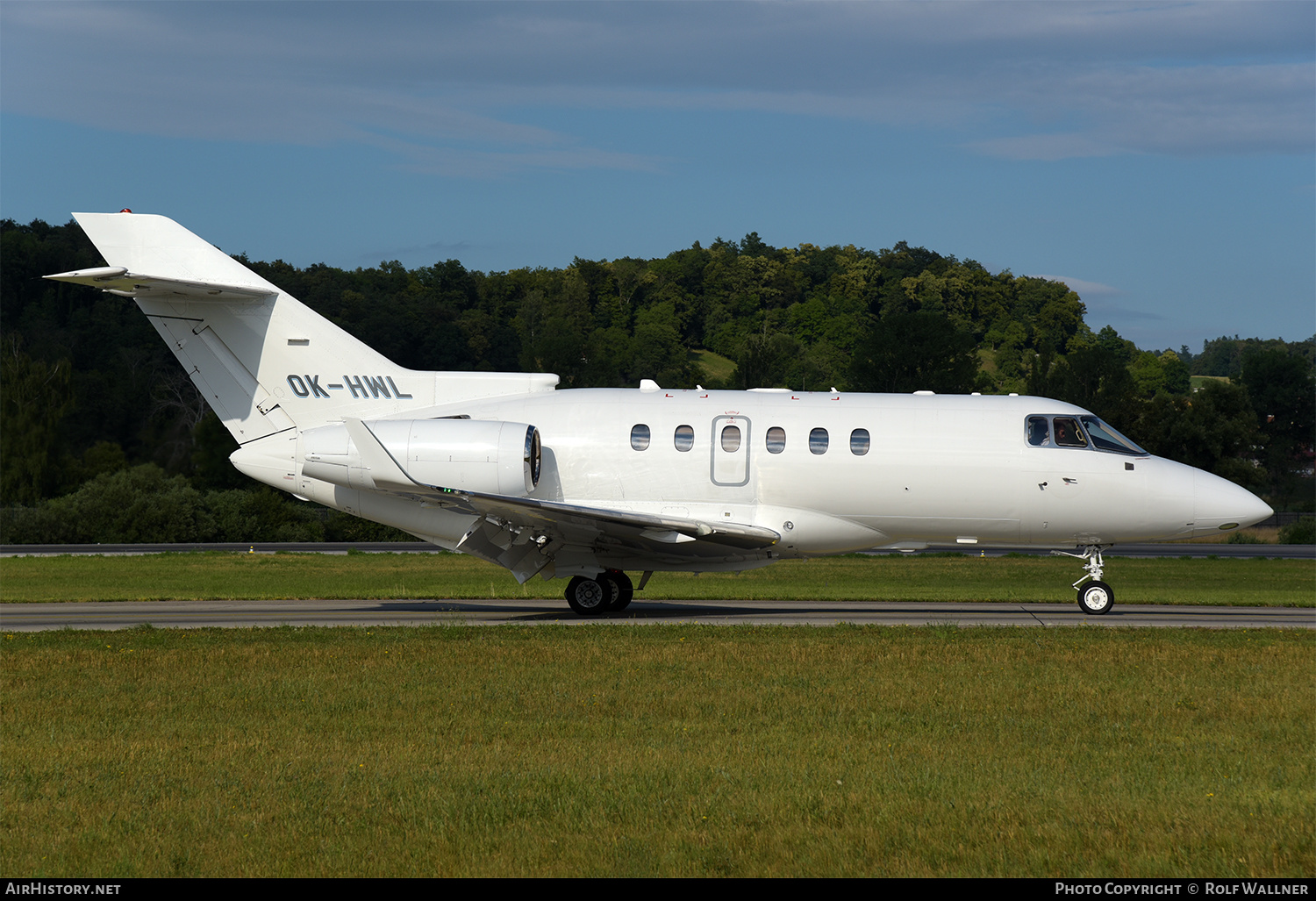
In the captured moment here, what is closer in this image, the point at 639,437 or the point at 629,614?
the point at 639,437

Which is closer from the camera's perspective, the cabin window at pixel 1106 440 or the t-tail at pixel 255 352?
the cabin window at pixel 1106 440

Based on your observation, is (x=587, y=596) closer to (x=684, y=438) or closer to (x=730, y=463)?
(x=684, y=438)

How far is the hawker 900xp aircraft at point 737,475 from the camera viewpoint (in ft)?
63.5

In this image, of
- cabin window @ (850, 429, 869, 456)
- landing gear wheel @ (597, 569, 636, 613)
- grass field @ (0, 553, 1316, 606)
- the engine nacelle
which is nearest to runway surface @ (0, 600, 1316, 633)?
landing gear wheel @ (597, 569, 636, 613)

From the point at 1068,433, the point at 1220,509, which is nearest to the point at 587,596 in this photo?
the point at 1068,433

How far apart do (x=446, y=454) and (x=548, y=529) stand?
82.1 inches

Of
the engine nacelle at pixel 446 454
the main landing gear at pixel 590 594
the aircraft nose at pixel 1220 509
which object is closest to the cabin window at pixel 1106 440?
the aircraft nose at pixel 1220 509

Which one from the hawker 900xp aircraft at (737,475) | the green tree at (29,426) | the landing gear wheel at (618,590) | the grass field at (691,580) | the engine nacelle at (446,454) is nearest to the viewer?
the engine nacelle at (446,454)

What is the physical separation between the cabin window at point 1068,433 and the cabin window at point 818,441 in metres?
4.00

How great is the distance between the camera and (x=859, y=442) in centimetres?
1981

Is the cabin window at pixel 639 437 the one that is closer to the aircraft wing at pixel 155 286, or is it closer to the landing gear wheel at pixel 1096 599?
the aircraft wing at pixel 155 286

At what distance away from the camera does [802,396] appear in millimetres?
Answer: 20500

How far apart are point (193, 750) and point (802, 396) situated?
13237 mm

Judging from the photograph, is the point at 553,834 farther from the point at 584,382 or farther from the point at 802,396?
the point at 584,382
